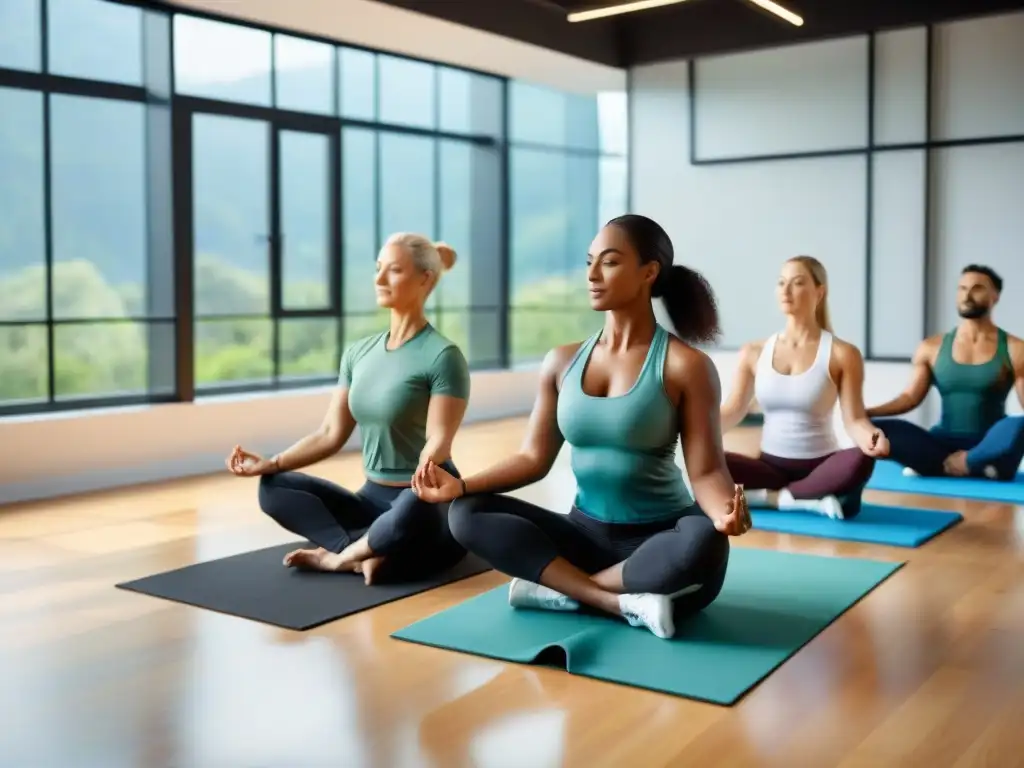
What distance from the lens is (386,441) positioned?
342cm

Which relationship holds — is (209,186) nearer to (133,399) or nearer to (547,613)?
(133,399)

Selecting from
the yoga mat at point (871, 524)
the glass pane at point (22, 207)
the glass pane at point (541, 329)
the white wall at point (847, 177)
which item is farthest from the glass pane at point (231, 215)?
the yoga mat at point (871, 524)

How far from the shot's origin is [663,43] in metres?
7.55

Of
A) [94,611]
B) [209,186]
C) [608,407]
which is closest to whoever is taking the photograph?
[608,407]

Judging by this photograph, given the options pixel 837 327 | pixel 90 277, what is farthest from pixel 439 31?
pixel 837 327

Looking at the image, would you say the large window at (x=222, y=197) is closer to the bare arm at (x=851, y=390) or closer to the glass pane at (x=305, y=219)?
the glass pane at (x=305, y=219)

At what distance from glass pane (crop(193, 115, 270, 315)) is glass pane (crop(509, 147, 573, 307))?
2447 millimetres

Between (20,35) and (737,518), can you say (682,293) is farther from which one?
(20,35)

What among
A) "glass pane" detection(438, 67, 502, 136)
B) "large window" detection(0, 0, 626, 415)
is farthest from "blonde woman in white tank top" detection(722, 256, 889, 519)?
"glass pane" detection(438, 67, 502, 136)

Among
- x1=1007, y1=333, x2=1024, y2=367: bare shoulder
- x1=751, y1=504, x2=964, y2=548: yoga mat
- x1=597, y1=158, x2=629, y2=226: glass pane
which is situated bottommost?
x1=751, y1=504, x2=964, y2=548: yoga mat

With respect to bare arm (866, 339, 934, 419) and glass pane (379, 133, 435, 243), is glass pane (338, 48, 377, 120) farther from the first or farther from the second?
bare arm (866, 339, 934, 419)

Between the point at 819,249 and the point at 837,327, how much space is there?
50 cm

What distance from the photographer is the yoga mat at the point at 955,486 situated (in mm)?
4781

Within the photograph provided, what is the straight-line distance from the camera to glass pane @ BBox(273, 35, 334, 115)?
6.59 metres
